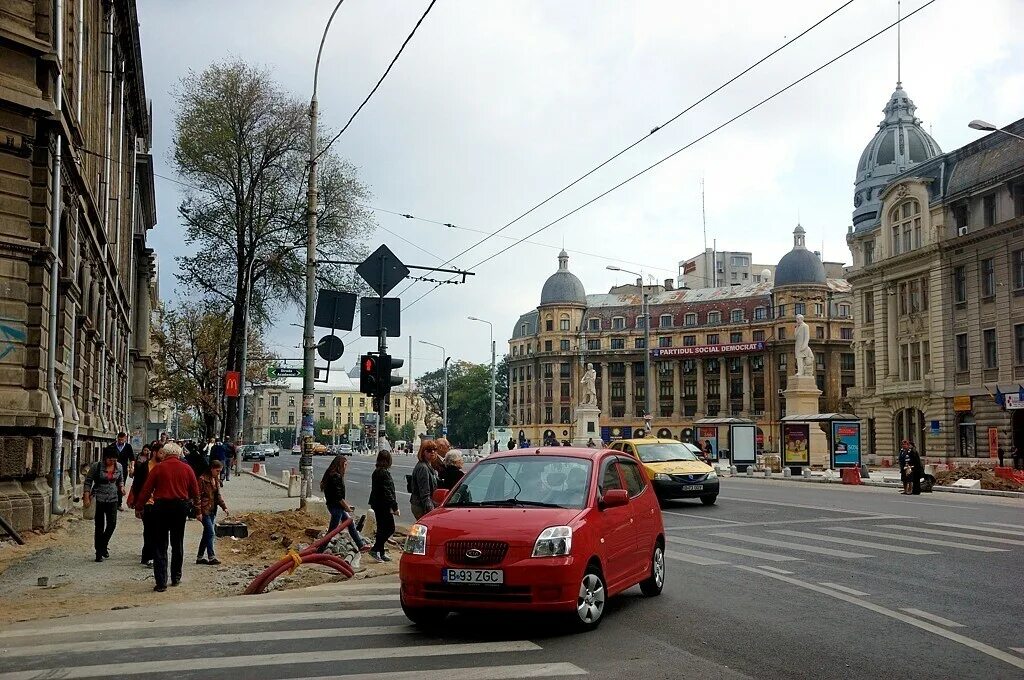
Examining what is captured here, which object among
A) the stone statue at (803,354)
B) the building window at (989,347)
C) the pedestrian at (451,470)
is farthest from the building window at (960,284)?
the pedestrian at (451,470)

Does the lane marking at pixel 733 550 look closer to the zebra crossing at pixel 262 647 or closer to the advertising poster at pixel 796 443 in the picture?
the zebra crossing at pixel 262 647

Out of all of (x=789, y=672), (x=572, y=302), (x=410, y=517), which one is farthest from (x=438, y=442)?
(x=572, y=302)

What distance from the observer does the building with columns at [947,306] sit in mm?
48875

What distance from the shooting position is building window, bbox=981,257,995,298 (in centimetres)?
5081

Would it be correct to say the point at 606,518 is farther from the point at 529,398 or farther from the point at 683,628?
the point at 529,398

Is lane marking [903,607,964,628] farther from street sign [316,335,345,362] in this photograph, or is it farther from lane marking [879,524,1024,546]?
street sign [316,335,345,362]

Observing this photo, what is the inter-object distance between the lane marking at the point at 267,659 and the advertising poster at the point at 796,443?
1505 inches

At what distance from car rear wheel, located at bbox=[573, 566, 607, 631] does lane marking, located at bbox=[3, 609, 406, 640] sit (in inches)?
78.1

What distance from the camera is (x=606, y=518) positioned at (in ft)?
29.4

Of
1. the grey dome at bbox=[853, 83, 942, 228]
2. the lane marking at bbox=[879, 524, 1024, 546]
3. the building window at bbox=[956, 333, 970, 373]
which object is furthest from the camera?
the grey dome at bbox=[853, 83, 942, 228]

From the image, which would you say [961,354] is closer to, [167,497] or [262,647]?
[167,497]

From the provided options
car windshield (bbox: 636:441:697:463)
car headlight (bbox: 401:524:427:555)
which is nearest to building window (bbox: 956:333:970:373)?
car windshield (bbox: 636:441:697:463)

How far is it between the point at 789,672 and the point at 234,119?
33.9 meters

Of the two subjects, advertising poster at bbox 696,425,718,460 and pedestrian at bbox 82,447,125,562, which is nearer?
pedestrian at bbox 82,447,125,562
